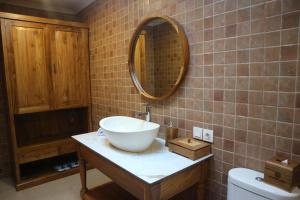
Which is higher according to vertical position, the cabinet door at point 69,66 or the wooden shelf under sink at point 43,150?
the cabinet door at point 69,66

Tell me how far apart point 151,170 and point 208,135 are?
0.52 meters

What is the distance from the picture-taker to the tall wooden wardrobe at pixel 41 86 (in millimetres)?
2430

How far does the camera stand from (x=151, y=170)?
4.22 feet

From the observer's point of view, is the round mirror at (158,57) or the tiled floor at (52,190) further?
the tiled floor at (52,190)

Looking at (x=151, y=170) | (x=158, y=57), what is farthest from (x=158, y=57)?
(x=151, y=170)

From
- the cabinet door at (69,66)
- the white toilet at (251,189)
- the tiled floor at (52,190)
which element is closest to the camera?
the white toilet at (251,189)

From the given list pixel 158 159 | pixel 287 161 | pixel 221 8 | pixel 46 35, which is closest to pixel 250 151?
pixel 287 161

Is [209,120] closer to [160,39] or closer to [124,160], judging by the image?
[124,160]

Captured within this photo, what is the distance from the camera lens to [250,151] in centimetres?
130

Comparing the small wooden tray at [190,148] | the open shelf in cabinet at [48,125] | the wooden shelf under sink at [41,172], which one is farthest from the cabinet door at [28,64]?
the small wooden tray at [190,148]

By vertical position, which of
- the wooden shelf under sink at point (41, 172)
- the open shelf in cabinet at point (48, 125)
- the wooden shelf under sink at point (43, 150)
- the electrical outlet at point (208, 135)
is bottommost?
the wooden shelf under sink at point (41, 172)

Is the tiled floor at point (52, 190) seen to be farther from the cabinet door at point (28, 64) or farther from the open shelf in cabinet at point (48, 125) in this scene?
the cabinet door at point (28, 64)

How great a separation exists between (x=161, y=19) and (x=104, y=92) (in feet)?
4.44

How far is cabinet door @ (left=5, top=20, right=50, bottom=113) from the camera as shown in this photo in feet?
7.89
